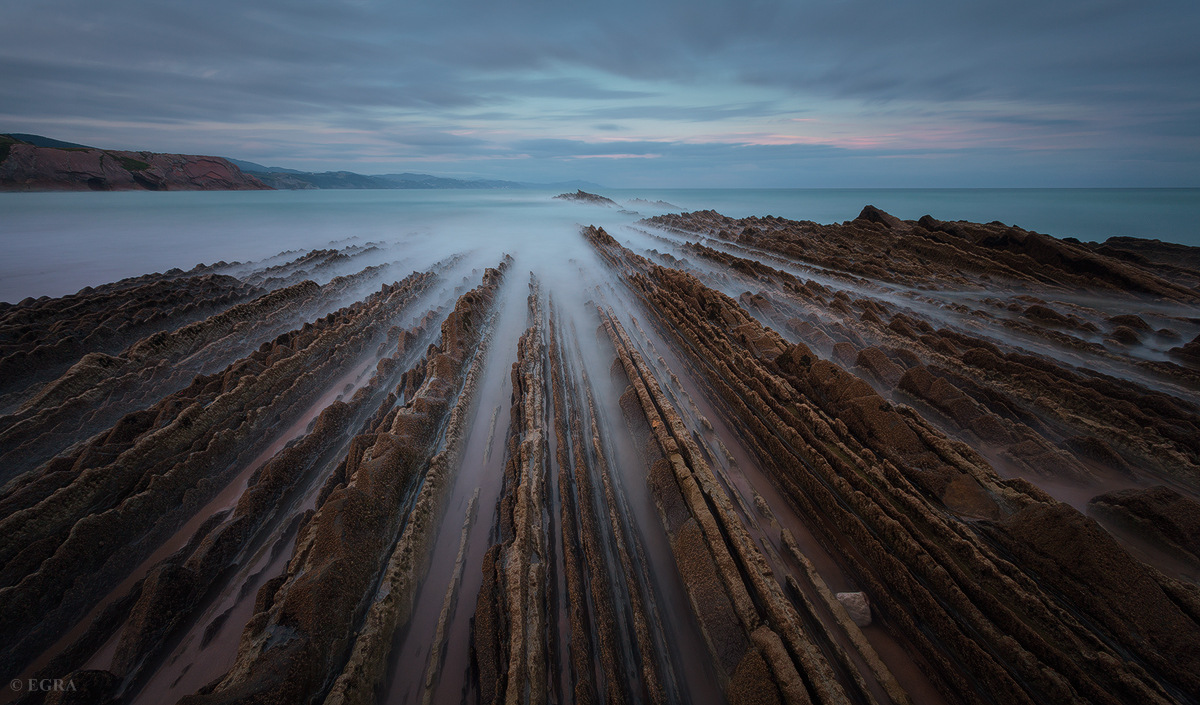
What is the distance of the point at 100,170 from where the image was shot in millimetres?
65250

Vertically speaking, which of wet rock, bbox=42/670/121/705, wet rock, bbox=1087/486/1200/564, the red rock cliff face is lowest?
wet rock, bbox=42/670/121/705

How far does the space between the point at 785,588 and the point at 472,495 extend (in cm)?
300

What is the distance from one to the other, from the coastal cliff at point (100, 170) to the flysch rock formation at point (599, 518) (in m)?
96.2

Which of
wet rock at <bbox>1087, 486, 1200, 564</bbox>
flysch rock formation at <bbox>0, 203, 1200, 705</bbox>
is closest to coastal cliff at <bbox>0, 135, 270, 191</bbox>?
flysch rock formation at <bbox>0, 203, 1200, 705</bbox>

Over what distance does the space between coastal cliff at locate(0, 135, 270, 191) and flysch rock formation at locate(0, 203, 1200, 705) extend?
3787 inches

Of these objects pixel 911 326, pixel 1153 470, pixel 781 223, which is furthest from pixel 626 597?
pixel 781 223

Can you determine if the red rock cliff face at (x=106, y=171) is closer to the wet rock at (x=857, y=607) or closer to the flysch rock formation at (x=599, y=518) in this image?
the flysch rock formation at (x=599, y=518)

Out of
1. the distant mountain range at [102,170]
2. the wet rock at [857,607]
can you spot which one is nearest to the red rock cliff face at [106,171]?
the distant mountain range at [102,170]

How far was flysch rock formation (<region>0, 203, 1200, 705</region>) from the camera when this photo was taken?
262cm

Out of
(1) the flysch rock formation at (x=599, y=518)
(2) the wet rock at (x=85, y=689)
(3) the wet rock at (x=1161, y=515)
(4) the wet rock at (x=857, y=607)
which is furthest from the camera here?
(3) the wet rock at (x=1161, y=515)

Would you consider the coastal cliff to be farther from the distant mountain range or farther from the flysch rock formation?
the flysch rock formation

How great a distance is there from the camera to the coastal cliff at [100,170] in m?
60.4

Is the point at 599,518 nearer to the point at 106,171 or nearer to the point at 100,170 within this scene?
the point at 100,170

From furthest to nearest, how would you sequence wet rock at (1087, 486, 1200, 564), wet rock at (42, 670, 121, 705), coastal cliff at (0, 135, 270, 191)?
coastal cliff at (0, 135, 270, 191) → wet rock at (1087, 486, 1200, 564) → wet rock at (42, 670, 121, 705)
